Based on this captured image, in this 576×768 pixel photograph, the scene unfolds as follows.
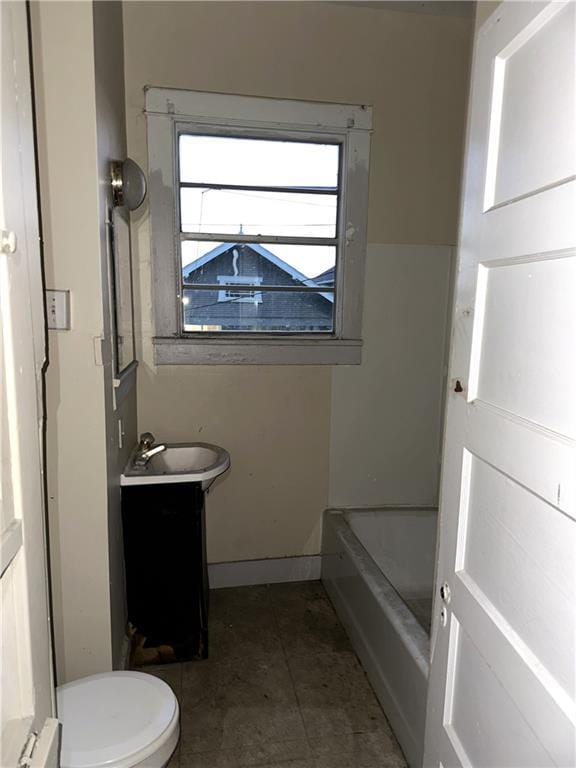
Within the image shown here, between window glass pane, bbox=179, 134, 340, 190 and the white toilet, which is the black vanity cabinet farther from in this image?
window glass pane, bbox=179, 134, 340, 190

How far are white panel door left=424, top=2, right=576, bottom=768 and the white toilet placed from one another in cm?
69

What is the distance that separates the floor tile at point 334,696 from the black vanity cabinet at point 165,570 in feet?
1.51

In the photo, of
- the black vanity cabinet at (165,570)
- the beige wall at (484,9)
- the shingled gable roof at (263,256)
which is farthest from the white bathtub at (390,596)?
the beige wall at (484,9)

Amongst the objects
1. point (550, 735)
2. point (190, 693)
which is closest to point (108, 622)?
point (190, 693)

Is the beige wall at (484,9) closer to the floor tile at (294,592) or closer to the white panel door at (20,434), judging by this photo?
the white panel door at (20,434)

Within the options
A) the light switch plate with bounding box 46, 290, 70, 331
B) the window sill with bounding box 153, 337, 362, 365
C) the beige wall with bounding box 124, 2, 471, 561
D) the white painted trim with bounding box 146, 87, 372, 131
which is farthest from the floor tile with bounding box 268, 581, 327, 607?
the white painted trim with bounding box 146, 87, 372, 131

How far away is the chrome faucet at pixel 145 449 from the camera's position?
6.80ft

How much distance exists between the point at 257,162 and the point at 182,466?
1.47 metres

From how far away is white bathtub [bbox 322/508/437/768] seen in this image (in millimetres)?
1620

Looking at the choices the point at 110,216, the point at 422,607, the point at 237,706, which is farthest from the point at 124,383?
the point at 422,607

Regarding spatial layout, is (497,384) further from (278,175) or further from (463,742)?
(278,175)

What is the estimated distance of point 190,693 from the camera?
1921 millimetres

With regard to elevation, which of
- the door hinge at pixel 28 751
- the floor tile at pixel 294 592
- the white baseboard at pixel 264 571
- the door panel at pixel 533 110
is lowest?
the floor tile at pixel 294 592

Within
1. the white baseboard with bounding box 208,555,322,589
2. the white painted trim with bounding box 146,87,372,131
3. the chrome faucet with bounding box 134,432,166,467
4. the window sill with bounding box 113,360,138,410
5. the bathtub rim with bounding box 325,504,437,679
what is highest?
the white painted trim with bounding box 146,87,372,131
